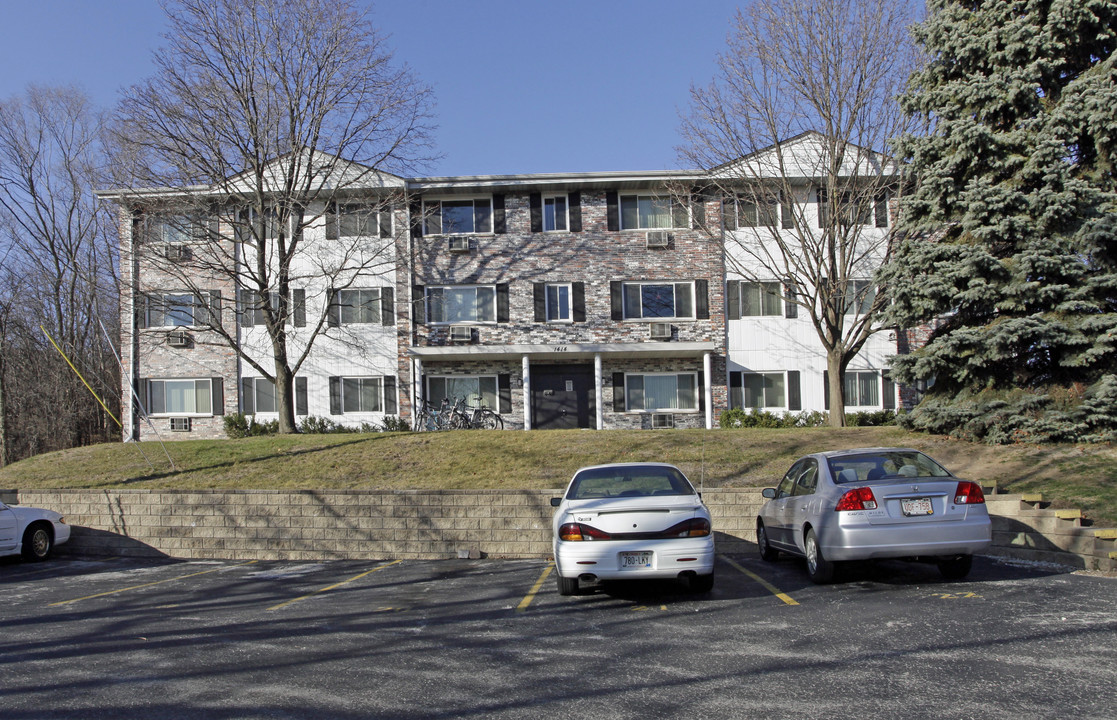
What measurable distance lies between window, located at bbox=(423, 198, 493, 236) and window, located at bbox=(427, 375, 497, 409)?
15.2 ft

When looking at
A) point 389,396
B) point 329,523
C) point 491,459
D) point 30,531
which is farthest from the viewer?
point 389,396

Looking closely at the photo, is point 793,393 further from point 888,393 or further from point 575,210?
point 575,210

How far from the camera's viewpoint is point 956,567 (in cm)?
872

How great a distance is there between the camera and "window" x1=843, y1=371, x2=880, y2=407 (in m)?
25.0

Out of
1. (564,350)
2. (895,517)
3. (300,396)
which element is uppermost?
(564,350)

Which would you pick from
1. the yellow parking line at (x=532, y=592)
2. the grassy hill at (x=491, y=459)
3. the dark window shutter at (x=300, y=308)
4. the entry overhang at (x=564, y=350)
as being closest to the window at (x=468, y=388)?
the entry overhang at (x=564, y=350)

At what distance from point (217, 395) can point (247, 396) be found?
897 millimetres

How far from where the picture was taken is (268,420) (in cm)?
2580

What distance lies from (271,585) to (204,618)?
2295 mm

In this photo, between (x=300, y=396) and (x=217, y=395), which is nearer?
(x=300, y=396)

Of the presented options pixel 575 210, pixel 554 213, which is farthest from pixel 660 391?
pixel 554 213

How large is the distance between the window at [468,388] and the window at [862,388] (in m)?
10.7

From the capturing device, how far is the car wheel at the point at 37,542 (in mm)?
13273

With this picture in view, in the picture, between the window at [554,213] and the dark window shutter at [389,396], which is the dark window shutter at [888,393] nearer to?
the window at [554,213]
